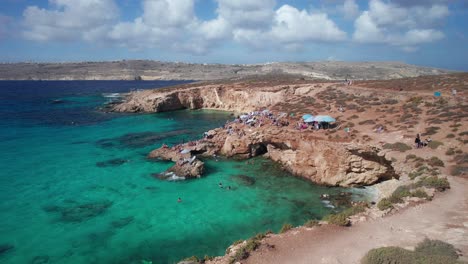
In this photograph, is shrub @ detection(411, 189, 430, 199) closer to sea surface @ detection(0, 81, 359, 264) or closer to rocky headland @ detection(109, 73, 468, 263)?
rocky headland @ detection(109, 73, 468, 263)

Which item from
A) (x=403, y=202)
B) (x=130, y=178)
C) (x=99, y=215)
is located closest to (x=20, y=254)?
(x=99, y=215)

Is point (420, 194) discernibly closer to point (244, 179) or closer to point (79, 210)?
point (244, 179)

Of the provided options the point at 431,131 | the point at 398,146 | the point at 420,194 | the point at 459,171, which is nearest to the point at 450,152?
the point at 459,171

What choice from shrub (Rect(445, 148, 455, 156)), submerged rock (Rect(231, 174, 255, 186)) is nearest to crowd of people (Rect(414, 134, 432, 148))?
shrub (Rect(445, 148, 455, 156))

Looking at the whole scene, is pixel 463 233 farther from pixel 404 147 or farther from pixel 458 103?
pixel 458 103

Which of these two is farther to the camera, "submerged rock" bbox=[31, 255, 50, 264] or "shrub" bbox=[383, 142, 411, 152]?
"shrub" bbox=[383, 142, 411, 152]
